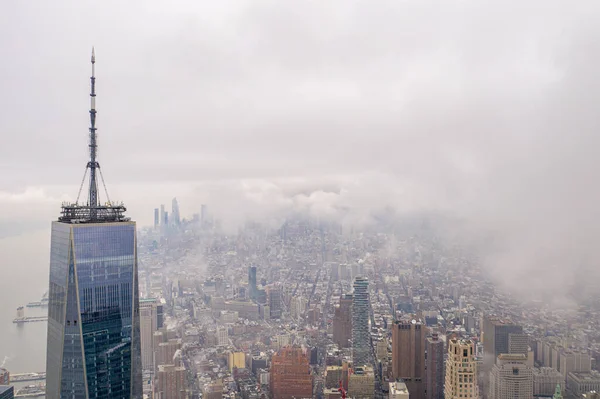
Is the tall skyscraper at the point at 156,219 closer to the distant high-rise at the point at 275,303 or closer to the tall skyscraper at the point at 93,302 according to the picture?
the tall skyscraper at the point at 93,302

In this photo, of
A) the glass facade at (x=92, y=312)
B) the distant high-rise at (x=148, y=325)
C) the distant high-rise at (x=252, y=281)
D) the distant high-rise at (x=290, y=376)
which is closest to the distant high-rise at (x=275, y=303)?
the distant high-rise at (x=252, y=281)

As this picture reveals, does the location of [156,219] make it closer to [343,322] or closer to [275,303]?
[275,303]

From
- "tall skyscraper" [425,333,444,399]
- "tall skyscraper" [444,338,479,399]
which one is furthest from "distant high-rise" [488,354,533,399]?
"tall skyscraper" [425,333,444,399]

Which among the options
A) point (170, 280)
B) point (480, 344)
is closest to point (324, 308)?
point (170, 280)

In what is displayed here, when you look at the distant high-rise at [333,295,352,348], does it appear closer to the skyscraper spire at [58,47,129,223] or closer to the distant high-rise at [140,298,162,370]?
the distant high-rise at [140,298,162,370]

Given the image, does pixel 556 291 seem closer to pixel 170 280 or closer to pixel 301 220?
pixel 301 220

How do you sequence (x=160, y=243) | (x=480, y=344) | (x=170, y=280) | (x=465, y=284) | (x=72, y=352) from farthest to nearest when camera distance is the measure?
(x=170, y=280) < (x=160, y=243) < (x=465, y=284) < (x=480, y=344) < (x=72, y=352)
